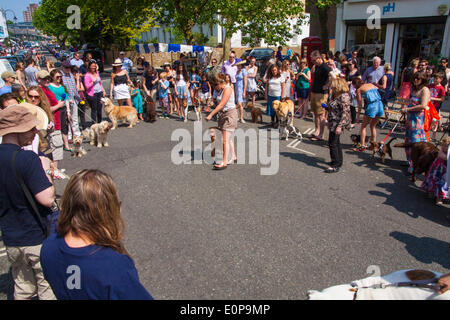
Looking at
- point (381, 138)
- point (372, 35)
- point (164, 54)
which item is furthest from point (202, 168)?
point (164, 54)

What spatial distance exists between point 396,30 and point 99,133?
647 inches

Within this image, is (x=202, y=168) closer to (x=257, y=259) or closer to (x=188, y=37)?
(x=257, y=259)

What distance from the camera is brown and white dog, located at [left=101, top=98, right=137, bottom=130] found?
10.2 meters

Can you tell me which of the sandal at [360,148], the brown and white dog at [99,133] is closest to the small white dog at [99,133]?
the brown and white dog at [99,133]

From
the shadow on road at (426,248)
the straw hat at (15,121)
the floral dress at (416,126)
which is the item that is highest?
the straw hat at (15,121)

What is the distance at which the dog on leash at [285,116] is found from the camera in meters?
8.82

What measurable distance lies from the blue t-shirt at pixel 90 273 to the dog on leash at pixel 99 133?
7217 millimetres

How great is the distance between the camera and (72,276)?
1.66 meters

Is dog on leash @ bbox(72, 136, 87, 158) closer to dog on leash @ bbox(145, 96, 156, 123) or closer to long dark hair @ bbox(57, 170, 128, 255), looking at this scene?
dog on leash @ bbox(145, 96, 156, 123)

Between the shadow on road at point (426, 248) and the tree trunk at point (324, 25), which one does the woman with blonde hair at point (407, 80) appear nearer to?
the shadow on road at point (426, 248)

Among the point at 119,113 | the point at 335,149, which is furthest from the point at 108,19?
the point at 335,149

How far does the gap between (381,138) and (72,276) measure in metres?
8.77

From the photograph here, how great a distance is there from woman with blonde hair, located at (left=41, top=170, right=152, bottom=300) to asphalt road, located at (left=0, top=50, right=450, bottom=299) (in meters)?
1.87

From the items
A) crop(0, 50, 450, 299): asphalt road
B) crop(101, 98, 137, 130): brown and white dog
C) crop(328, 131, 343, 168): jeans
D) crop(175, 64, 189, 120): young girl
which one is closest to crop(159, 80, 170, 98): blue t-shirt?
crop(175, 64, 189, 120): young girl
